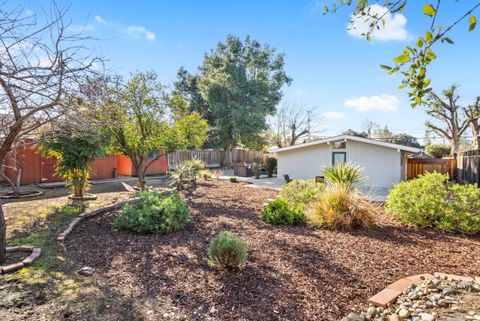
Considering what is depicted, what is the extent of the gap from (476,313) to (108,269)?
4028mm

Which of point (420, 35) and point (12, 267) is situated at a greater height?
Answer: point (420, 35)

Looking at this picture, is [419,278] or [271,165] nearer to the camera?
[419,278]

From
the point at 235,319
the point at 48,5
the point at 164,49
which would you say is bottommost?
the point at 235,319

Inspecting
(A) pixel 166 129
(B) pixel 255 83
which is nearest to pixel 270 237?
(A) pixel 166 129

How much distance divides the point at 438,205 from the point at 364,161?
9722 mm

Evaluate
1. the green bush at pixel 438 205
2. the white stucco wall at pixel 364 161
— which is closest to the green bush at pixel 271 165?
the white stucco wall at pixel 364 161

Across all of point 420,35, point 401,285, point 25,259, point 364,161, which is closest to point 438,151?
point 364,161

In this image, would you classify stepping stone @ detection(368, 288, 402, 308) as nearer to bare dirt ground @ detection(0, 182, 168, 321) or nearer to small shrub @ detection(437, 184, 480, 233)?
bare dirt ground @ detection(0, 182, 168, 321)

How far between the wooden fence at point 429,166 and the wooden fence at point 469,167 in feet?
1.86

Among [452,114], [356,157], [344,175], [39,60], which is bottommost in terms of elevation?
[344,175]

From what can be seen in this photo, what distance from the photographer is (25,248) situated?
421cm

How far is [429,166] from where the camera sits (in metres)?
16.6

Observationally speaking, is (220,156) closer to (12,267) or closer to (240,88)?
(240,88)

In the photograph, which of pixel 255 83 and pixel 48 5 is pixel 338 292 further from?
pixel 255 83
